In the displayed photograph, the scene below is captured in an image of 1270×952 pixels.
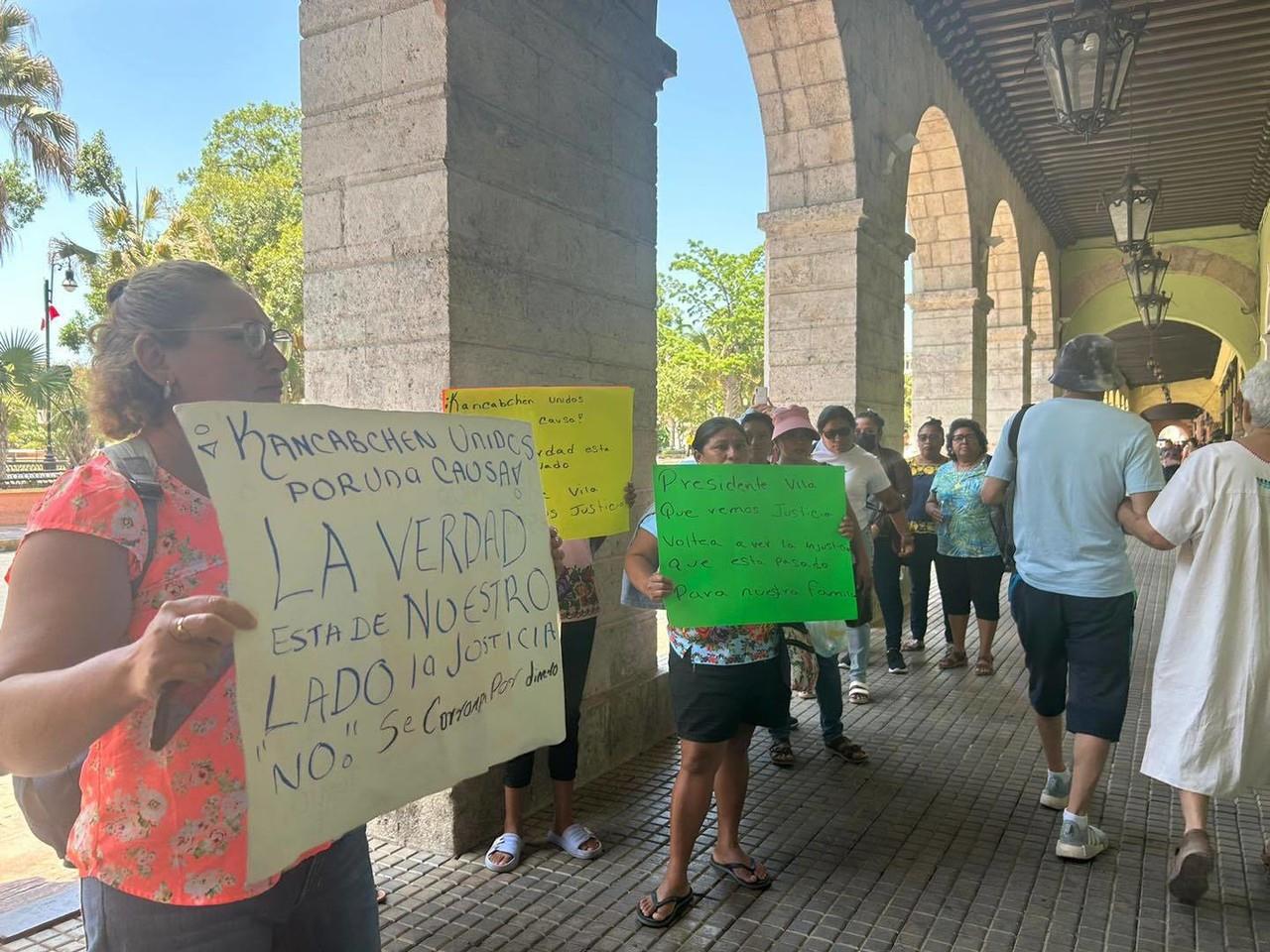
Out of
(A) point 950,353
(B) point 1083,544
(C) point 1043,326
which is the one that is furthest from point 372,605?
(C) point 1043,326

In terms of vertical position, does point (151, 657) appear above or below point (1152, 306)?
below

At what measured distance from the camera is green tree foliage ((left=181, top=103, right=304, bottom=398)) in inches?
948

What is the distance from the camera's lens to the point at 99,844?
1.24m

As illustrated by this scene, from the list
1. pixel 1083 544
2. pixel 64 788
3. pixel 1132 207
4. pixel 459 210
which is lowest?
pixel 64 788

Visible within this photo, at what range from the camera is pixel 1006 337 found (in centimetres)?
1412

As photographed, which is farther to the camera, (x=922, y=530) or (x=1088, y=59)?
(x=922, y=530)

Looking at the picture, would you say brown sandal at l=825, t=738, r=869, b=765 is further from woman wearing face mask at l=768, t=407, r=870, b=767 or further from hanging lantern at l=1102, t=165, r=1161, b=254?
hanging lantern at l=1102, t=165, r=1161, b=254

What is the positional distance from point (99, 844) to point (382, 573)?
1.72 ft

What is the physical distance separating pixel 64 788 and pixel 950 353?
34.5 feet

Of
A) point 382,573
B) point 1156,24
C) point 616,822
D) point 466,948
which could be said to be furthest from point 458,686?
point 1156,24

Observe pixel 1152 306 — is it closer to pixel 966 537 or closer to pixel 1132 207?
pixel 1132 207

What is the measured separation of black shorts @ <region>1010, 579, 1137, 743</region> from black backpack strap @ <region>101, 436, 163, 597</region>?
9.79 ft

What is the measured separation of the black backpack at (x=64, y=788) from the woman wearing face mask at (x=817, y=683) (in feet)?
9.23

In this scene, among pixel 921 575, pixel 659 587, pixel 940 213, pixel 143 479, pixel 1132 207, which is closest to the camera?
pixel 143 479
